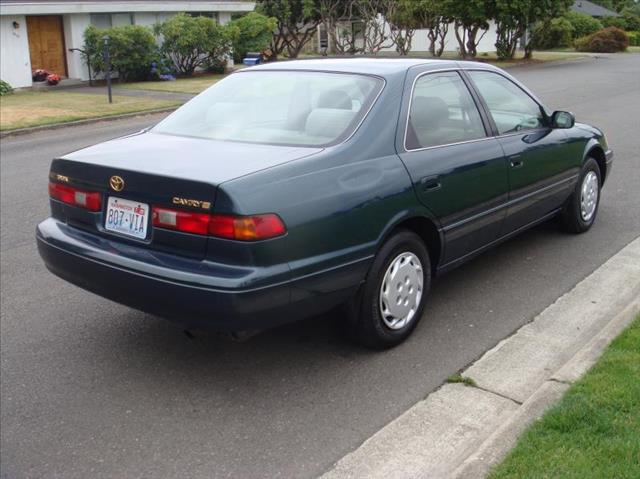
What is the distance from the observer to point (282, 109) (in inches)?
179

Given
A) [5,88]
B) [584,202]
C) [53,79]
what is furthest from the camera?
[53,79]

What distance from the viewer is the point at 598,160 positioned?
6.65 metres

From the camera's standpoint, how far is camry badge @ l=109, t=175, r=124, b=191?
392 cm

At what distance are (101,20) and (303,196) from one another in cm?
2501

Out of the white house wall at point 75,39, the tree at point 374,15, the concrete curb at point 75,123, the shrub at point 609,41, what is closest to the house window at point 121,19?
the white house wall at point 75,39

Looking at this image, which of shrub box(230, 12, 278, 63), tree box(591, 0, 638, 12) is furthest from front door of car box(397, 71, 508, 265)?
tree box(591, 0, 638, 12)

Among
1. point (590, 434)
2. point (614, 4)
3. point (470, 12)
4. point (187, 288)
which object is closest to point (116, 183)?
point (187, 288)

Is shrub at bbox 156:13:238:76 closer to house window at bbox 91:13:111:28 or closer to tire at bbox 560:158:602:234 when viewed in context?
house window at bbox 91:13:111:28

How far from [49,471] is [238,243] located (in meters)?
1.30

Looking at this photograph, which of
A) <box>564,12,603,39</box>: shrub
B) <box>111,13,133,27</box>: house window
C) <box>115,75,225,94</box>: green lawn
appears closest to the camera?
<box>115,75,225,94</box>: green lawn

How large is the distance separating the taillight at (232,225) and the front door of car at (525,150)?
227cm

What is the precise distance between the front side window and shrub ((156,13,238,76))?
72.3 feet

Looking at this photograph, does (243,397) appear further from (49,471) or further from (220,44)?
(220,44)

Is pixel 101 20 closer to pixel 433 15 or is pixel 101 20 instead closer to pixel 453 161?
pixel 433 15
